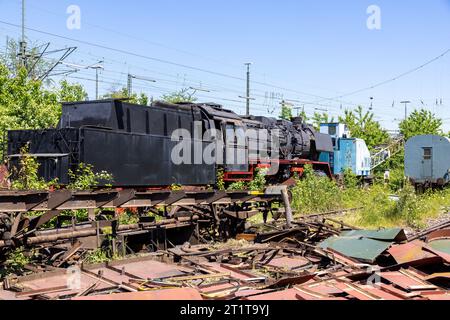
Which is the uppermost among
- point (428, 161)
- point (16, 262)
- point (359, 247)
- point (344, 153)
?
point (344, 153)

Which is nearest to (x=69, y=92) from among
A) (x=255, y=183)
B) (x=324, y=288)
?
(x=255, y=183)

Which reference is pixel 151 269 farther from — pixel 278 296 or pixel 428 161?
pixel 428 161

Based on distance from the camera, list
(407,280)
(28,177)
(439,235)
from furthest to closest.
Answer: (28,177) → (439,235) → (407,280)

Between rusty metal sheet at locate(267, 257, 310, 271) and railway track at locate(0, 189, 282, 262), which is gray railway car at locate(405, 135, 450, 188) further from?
rusty metal sheet at locate(267, 257, 310, 271)

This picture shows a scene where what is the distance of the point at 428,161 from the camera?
25859 millimetres

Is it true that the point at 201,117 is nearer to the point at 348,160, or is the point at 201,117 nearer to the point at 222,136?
the point at 222,136

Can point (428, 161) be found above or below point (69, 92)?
below

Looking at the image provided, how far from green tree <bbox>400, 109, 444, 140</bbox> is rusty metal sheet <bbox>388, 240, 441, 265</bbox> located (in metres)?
38.0

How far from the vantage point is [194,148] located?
646 inches

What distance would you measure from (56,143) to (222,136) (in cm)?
663

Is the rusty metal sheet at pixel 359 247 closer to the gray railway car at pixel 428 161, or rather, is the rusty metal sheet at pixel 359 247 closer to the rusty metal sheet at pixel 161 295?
the rusty metal sheet at pixel 161 295

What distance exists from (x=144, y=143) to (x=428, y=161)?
16723mm

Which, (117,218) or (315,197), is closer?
(117,218)
